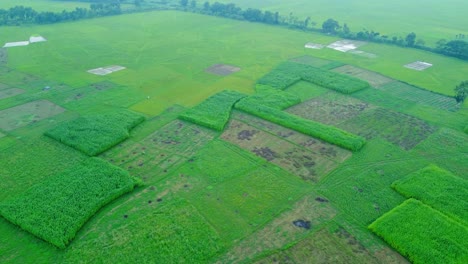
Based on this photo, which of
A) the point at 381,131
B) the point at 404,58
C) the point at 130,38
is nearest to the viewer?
the point at 381,131

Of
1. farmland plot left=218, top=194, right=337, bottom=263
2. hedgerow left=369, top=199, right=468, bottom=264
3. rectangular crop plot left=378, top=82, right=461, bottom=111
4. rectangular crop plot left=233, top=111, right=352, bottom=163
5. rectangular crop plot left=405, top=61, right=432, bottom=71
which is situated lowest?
farmland plot left=218, top=194, right=337, bottom=263

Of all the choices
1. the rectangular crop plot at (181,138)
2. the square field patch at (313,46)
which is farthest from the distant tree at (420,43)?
the rectangular crop plot at (181,138)

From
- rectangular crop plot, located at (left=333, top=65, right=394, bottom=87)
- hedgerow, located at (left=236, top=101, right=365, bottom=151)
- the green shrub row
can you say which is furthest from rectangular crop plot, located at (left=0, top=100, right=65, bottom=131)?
rectangular crop plot, located at (left=333, top=65, right=394, bottom=87)

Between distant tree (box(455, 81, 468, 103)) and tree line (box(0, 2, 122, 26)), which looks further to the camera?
→ tree line (box(0, 2, 122, 26))

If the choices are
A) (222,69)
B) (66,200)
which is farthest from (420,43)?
(66,200)

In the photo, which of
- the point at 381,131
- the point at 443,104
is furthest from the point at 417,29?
the point at 381,131

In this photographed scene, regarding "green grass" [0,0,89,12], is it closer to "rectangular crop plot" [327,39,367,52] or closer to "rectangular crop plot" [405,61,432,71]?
"rectangular crop plot" [327,39,367,52]

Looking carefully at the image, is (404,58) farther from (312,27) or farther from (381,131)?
(381,131)
